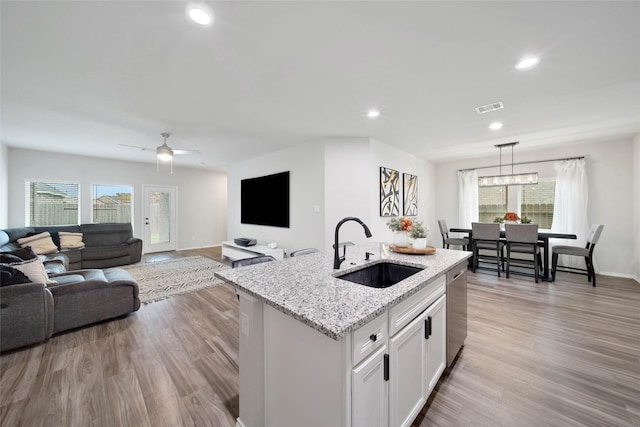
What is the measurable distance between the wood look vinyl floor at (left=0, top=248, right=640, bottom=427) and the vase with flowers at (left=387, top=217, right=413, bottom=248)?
1108 millimetres

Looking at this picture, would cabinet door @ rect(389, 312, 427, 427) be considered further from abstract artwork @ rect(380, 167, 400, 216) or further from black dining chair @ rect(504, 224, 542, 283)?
black dining chair @ rect(504, 224, 542, 283)

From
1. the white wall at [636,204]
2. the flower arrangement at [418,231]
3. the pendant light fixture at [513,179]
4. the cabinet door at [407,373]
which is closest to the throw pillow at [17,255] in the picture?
the cabinet door at [407,373]

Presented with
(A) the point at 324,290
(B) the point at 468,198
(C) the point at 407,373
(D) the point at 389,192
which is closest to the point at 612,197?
(B) the point at 468,198

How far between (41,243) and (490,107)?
7456 mm

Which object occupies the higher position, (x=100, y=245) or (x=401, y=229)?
(x=401, y=229)

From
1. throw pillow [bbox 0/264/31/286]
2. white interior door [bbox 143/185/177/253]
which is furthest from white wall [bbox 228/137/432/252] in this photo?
white interior door [bbox 143/185/177/253]

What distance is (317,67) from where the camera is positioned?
212 cm

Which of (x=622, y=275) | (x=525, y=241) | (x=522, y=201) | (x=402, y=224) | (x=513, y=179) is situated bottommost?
(x=622, y=275)

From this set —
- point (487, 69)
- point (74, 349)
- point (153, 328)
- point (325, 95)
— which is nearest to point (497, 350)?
point (487, 69)

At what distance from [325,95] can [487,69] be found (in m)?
1.52

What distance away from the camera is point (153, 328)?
8.63 feet

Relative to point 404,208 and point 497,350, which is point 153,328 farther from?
point 404,208

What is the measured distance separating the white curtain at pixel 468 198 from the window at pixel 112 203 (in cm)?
858

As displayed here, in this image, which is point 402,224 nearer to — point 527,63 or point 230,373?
point 527,63
